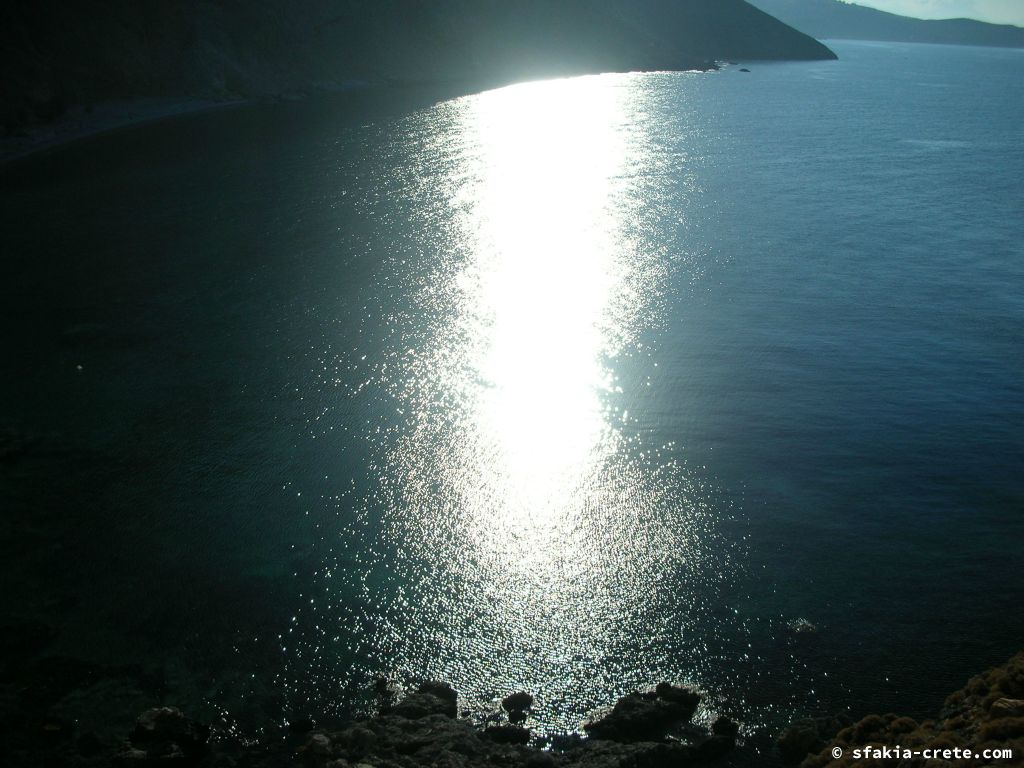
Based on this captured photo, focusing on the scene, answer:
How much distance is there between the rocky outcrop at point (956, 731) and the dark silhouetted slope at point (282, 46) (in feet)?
257

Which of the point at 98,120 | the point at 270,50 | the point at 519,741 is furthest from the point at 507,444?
the point at 270,50

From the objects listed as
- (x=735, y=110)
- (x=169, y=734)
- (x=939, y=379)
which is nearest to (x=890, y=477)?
(x=939, y=379)

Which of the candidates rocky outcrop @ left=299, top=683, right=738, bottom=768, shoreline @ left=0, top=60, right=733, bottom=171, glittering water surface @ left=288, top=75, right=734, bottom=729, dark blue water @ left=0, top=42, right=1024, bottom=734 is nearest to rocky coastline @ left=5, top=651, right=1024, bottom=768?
rocky outcrop @ left=299, top=683, right=738, bottom=768

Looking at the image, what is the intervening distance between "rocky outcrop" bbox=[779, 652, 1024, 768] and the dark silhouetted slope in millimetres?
78221

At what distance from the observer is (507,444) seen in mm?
29375

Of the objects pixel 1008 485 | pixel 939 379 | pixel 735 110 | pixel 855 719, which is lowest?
pixel 855 719

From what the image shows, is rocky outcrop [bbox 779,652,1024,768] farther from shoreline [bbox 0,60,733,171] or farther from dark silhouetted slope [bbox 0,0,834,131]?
dark silhouetted slope [bbox 0,0,834,131]

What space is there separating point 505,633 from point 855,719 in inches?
309

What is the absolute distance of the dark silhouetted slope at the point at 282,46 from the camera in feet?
271

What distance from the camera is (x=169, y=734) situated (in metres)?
16.7

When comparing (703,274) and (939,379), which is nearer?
(939,379)

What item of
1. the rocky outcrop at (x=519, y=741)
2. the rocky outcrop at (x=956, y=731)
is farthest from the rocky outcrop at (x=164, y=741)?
the rocky outcrop at (x=956, y=731)

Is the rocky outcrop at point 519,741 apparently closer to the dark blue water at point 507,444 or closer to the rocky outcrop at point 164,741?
the dark blue water at point 507,444

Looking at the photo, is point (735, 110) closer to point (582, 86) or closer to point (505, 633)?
point (582, 86)
